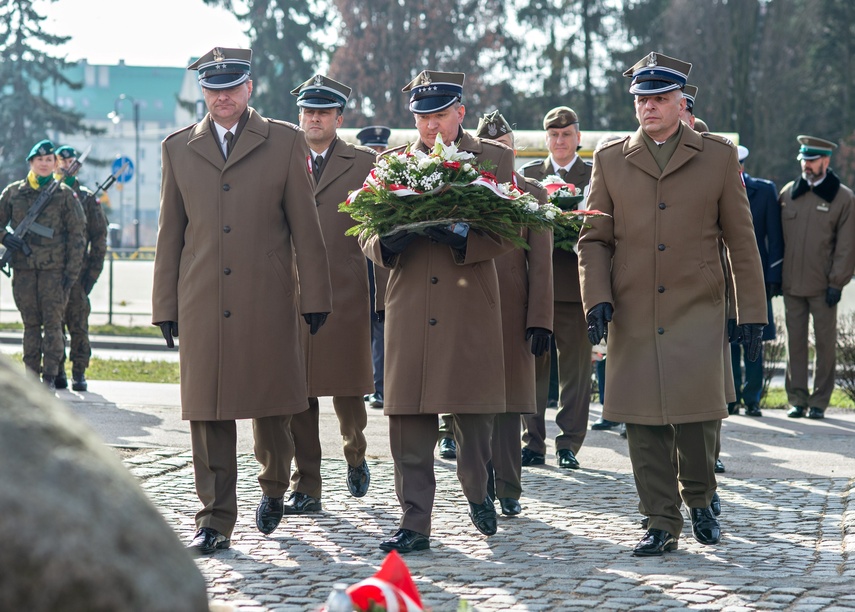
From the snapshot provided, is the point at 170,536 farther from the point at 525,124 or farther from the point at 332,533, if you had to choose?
the point at 525,124

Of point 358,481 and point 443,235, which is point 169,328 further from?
point 358,481

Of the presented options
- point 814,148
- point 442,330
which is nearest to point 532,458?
point 442,330

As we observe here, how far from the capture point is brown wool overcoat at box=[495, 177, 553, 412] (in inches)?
295

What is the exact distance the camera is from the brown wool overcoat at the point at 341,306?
26.3 feet

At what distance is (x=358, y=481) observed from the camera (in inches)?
320

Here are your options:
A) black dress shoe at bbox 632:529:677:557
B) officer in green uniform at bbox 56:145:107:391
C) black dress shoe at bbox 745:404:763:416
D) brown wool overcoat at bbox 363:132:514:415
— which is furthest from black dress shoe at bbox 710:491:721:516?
officer in green uniform at bbox 56:145:107:391

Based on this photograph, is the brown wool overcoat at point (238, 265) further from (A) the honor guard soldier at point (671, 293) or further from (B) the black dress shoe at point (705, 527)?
(B) the black dress shoe at point (705, 527)

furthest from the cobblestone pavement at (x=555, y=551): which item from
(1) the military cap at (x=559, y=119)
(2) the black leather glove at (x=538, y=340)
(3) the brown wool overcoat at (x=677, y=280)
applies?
(1) the military cap at (x=559, y=119)

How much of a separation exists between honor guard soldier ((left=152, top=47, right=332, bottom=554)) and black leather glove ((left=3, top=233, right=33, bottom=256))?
599cm

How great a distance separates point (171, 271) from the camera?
6.76 meters

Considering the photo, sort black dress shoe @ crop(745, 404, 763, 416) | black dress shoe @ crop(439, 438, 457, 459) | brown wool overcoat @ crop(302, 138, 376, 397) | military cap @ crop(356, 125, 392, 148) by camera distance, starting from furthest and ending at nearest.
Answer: military cap @ crop(356, 125, 392, 148) → black dress shoe @ crop(745, 404, 763, 416) → black dress shoe @ crop(439, 438, 457, 459) → brown wool overcoat @ crop(302, 138, 376, 397)

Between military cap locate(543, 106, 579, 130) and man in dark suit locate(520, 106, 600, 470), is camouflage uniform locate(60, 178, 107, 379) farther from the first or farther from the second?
military cap locate(543, 106, 579, 130)

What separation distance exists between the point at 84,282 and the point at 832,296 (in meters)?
7.07

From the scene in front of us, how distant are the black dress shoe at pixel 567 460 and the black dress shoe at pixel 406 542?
2.89 meters
